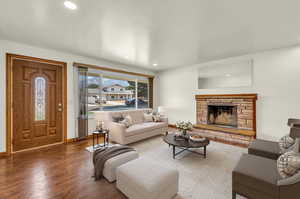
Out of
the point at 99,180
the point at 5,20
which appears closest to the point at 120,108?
the point at 99,180

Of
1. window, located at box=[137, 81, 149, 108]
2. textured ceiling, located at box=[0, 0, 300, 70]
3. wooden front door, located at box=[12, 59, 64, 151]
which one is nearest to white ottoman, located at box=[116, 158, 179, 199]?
textured ceiling, located at box=[0, 0, 300, 70]

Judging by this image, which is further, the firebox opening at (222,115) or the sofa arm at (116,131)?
the firebox opening at (222,115)

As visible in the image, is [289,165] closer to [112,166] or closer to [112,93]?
[112,166]

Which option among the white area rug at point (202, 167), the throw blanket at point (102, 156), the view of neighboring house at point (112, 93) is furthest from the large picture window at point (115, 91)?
the throw blanket at point (102, 156)

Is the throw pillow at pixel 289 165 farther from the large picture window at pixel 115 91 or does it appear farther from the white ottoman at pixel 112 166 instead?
the large picture window at pixel 115 91

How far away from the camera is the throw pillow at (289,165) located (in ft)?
4.32

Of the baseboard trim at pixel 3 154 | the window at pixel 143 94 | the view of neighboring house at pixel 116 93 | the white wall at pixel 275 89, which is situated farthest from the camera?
the window at pixel 143 94

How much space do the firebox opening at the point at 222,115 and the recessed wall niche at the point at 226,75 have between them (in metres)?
0.75

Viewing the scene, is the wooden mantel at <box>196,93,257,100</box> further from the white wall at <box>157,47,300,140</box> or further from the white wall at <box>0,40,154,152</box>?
the white wall at <box>0,40,154,152</box>

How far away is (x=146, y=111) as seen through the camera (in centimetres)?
493

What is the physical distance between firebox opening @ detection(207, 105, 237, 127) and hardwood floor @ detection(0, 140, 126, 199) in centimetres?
413

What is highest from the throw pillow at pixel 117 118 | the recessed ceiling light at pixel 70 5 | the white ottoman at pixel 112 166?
the recessed ceiling light at pixel 70 5

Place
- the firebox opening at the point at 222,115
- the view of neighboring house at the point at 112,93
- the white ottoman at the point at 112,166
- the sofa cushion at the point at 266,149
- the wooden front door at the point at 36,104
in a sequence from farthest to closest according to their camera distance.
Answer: the view of neighboring house at the point at 112,93 < the firebox opening at the point at 222,115 < the wooden front door at the point at 36,104 < the sofa cushion at the point at 266,149 < the white ottoman at the point at 112,166

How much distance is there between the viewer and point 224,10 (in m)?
1.99
